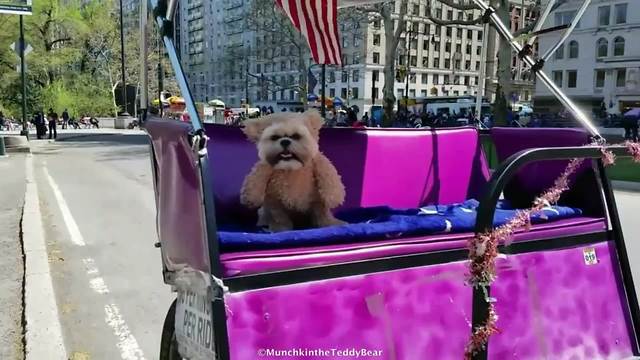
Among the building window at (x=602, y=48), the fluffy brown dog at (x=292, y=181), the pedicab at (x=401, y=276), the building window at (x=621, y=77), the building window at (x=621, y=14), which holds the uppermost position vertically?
the building window at (x=621, y=14)

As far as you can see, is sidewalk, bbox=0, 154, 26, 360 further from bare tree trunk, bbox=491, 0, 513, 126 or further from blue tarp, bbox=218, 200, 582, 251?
bare tree trunk, bbox=491, 0, 513, 126

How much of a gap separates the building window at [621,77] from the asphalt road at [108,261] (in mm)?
→ 55306

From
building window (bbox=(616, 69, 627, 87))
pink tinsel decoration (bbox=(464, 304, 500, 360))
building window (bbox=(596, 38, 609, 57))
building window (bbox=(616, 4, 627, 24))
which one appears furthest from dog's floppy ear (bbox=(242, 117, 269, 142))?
building window (bbox=(596, 38, 609, 57))

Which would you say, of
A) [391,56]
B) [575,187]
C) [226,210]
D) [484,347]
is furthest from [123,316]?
[391,56]

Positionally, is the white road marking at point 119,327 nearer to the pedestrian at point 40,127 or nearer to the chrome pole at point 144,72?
the chrome pole at point 144,72

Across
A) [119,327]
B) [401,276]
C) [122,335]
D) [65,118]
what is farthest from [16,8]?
[65,118]

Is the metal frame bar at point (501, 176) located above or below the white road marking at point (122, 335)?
above

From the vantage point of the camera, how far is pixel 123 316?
458 cm

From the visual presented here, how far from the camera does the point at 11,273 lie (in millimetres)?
5434

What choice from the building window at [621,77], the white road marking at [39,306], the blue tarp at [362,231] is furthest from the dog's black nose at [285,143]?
the building window at [621,77]

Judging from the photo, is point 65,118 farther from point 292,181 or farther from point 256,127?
point 292,181

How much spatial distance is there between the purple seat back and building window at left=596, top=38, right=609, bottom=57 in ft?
214

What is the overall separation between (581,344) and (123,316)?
10.9ft

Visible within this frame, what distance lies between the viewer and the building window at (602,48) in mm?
61231
